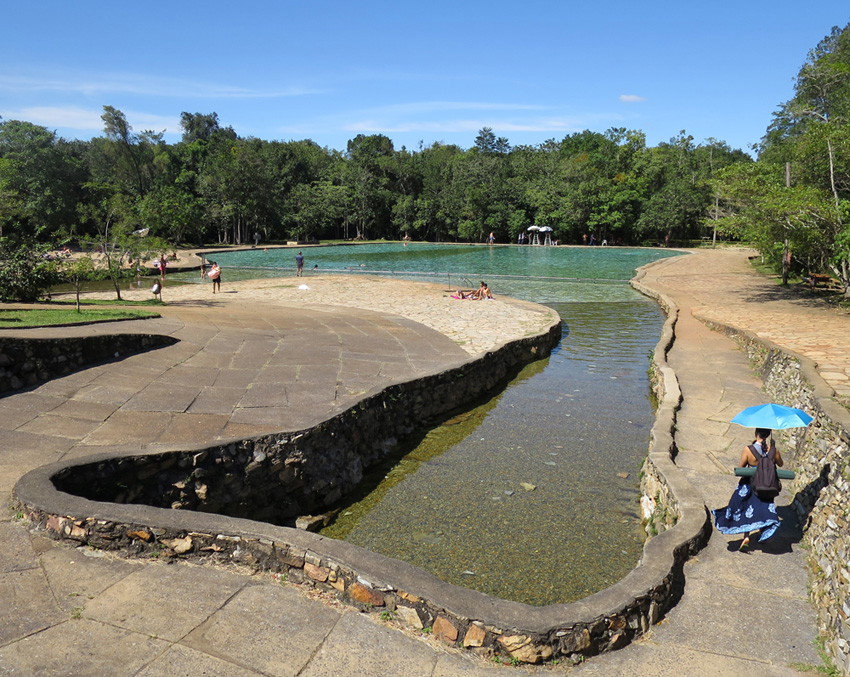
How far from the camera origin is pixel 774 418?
5.11m

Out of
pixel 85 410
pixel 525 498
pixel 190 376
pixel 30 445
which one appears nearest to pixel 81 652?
pixel 30 445

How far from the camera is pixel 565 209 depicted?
54000mm

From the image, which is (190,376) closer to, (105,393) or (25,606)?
(105,393)

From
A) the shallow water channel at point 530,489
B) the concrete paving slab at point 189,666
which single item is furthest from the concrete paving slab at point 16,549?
the shallow water channel at point 530,489

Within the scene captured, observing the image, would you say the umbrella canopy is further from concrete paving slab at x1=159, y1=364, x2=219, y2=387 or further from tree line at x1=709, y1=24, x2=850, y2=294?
tree line at x1=709, y1=24, x2=850, y2=294

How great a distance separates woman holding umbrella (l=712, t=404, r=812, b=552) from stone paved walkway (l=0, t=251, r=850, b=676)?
0.26 metres

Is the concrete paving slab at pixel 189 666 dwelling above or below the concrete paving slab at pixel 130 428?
below

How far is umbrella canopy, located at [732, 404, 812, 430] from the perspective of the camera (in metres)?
5.04

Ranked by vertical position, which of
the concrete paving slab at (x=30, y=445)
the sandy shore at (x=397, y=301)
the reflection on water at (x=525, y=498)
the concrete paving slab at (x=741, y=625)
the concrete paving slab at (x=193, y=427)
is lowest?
the reflection on water at (x=525, y=498)

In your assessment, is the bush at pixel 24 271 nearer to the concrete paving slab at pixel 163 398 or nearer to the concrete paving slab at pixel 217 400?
the concrete paving slab at pixel 163 398

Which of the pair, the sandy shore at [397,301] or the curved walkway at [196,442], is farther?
the sandy shore at [397,301]

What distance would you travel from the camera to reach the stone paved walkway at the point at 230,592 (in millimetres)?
3508

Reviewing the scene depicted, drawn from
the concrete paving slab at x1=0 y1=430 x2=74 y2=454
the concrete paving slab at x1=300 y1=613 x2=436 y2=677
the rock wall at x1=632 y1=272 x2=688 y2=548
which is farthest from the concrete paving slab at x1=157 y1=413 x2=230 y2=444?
the rock wall at x1=632 y1=272 x2=688 y2=548

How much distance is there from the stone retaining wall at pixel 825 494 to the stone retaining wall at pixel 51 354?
8999 millimetres
